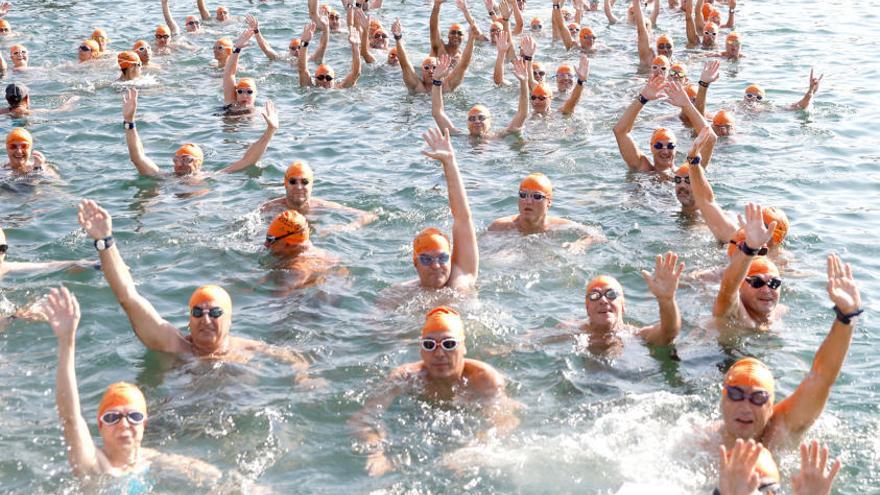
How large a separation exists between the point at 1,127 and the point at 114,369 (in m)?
10.1

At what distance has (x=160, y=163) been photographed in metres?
16.1

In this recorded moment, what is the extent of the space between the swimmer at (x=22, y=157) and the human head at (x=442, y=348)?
30.1ft

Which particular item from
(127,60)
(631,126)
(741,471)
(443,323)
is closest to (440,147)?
(443,323)

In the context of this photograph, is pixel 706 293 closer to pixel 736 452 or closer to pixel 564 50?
pixel 736 452

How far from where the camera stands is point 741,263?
8.41m

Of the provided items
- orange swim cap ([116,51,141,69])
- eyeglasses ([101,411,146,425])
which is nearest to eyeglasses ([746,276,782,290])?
eyeglasses ([101,411,146,425])

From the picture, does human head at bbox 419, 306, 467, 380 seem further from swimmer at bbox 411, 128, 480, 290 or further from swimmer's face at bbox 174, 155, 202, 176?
swimmer's face at bbox 174, 155, 202, 176

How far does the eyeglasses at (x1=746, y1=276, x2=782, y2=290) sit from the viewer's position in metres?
9.38

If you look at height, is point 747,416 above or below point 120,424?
below

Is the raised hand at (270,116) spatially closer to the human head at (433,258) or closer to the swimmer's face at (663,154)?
the human head at (433,258)

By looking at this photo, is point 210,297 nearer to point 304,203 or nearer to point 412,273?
point 412,273

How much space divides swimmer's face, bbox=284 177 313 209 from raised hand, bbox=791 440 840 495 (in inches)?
357

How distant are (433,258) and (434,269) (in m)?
0.13

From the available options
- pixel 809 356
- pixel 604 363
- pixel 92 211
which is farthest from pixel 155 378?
pixel 809 356
